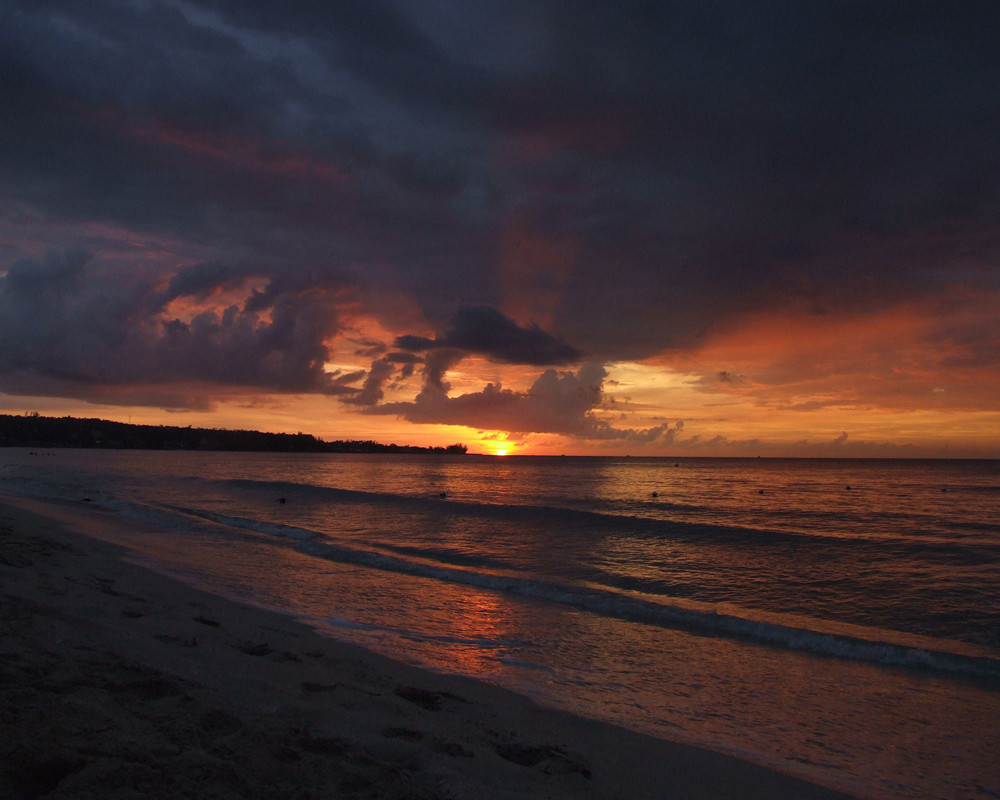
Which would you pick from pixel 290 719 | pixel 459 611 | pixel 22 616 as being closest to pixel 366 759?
pixel 290 719

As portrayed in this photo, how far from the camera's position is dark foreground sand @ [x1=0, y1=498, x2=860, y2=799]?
411 centimetres

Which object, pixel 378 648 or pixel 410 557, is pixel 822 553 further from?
pixel 378 648

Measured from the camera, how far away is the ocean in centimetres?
809

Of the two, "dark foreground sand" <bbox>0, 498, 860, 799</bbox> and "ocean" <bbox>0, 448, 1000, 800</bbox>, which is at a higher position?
"dark foreground sand" <bbox>0, 498, 860, 799</bbox>

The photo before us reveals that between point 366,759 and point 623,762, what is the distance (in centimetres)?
312

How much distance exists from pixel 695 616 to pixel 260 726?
39.1 ft

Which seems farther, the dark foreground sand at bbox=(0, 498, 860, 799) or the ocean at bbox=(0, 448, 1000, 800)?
the ocean at bbox=(0, 448, 1000, 800)

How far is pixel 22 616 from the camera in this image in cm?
702

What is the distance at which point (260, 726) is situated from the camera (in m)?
5.21

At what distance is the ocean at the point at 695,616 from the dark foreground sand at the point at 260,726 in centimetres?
119

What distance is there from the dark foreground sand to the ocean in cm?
119

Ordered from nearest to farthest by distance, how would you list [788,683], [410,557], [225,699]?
1. [225,699]
2. [788,683]
3. [410,557]

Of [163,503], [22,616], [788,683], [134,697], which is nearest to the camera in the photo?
[134,697]

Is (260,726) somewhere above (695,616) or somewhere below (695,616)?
above
